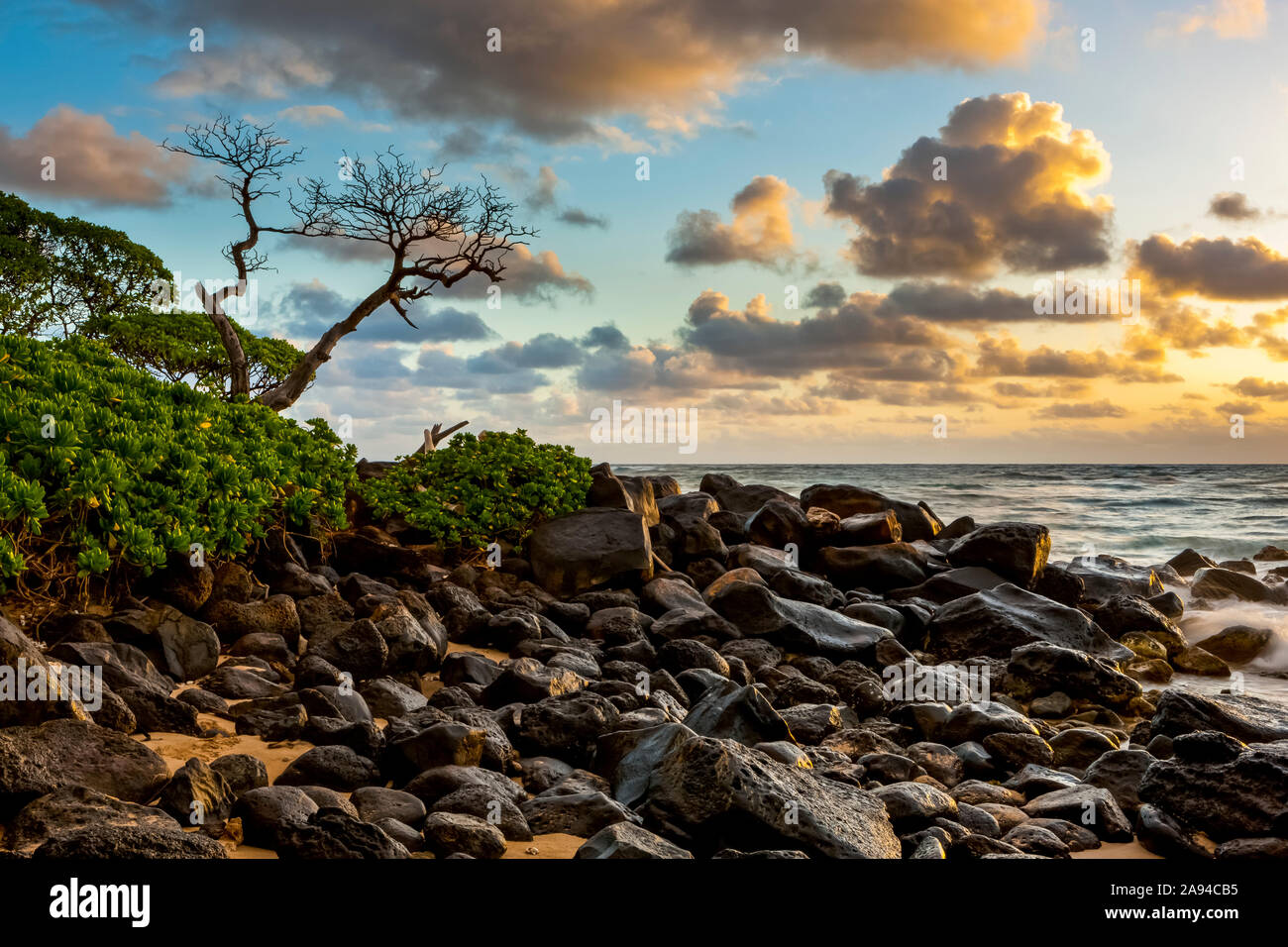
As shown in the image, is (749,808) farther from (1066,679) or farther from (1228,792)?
(1066,679)

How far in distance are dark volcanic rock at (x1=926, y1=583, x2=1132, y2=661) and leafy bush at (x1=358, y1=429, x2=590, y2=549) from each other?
544cm

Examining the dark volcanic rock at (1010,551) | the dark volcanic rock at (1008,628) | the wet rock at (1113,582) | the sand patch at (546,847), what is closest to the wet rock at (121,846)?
the sand patch at (546,847)

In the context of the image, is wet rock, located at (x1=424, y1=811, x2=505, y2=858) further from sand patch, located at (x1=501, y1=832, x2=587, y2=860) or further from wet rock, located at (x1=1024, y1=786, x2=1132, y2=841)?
wet rock, located at (x1=1024, y1=786, x2=1132, y2=841)

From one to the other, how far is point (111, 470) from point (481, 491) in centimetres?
634

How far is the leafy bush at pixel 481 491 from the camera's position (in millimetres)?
13078

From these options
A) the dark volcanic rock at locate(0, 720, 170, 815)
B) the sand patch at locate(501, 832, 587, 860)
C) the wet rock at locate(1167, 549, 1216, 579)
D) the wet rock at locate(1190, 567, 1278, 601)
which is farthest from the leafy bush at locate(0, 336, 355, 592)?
the wet rock at locate(1167, 549, 1216, 579)

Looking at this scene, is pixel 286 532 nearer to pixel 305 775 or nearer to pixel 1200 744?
pixel 305 775

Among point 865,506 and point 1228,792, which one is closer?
point 1228,792

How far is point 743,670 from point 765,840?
4808 millimetres

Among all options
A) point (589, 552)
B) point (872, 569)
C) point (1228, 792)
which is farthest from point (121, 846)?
point (872, 569)

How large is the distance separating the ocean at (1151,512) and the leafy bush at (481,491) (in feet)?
28.4

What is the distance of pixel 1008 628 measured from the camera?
11945 mm

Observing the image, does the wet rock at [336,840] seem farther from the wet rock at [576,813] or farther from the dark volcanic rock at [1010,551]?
the dark volcanic rock at [1010,551]
